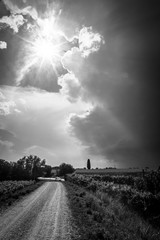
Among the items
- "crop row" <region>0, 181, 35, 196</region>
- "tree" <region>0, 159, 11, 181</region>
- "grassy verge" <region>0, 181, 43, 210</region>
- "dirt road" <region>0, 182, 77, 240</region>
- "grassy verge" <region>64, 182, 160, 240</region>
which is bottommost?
"grassy verge" <region>64, 182, 160, 240</region>

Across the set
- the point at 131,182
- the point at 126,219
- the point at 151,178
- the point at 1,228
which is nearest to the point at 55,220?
the point at 1,228

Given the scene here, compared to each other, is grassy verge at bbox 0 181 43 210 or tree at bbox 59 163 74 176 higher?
tree at bbox 59 163 74 176

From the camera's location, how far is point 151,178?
17.9m

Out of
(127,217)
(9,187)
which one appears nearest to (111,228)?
(127,217)

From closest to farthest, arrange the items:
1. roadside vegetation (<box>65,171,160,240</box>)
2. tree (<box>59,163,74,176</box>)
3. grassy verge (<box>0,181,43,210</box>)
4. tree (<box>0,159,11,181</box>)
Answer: roadside vegetation (<box>65,171,160,240</box>) → grassy verge (<box>0,181,43,210</box>) → tree (<box>0,159,11,181</box>) → tree (<box>59,163,74,176</box>)

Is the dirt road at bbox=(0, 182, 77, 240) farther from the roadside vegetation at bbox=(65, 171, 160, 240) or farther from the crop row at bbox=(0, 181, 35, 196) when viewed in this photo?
the crop row at bbox=(0, 181, 35, 196)

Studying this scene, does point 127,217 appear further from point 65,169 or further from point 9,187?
point 65,169

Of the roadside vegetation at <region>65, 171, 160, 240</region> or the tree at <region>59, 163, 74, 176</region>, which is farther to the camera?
the tree at <region>59, 163, 74, 176</region>

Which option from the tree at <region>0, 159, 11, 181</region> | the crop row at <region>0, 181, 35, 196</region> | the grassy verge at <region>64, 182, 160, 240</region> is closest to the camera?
the grassy verge at <region>64, 182, 160, 240</region>

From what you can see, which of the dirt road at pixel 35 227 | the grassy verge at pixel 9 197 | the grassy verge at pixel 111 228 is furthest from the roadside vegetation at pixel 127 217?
the grassy verge at pixel 9 197

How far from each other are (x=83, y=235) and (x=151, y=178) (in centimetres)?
1198

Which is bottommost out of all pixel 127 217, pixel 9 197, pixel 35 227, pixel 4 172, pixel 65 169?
pixel 127 217

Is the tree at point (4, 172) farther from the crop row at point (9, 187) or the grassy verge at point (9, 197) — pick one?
the grassy verge at point (9, 197)

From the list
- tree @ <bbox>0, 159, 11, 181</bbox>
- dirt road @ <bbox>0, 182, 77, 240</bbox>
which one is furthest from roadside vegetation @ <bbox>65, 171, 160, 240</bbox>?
tree @ <bbox>0, 159, 11, 181</bbox>
